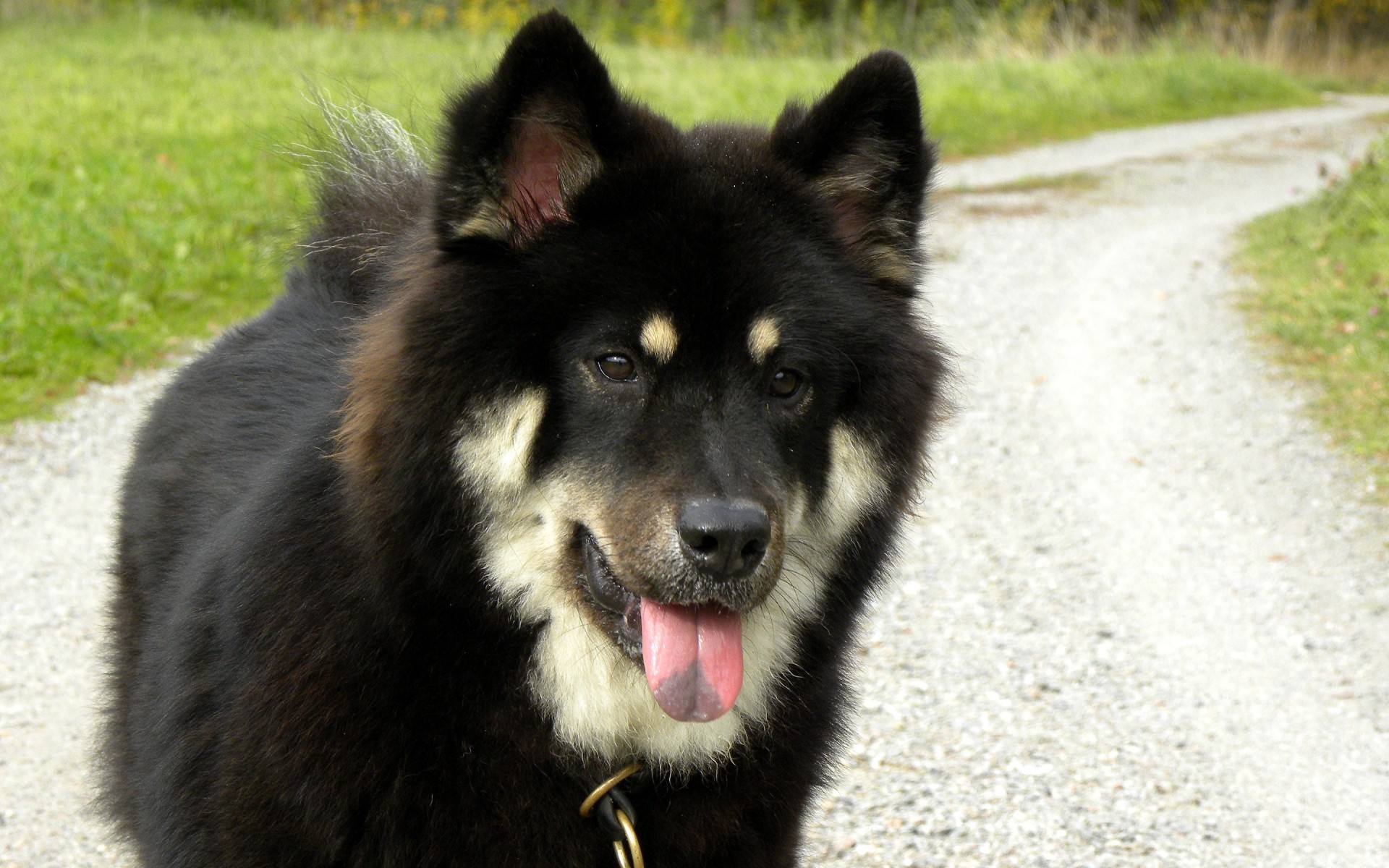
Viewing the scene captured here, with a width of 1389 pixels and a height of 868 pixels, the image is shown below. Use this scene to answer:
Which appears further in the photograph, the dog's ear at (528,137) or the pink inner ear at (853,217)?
the pink inner ear at (853,217)

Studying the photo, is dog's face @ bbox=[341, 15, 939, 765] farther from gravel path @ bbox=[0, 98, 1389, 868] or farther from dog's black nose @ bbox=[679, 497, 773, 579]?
gravel path @ bbox=[0, 98, 1389, 868]

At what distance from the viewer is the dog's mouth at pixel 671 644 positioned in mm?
2527

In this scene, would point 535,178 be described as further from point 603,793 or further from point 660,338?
point 603,793

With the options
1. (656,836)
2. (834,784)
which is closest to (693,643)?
(656,836)

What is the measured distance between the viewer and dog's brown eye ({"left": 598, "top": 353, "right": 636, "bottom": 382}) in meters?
2.57

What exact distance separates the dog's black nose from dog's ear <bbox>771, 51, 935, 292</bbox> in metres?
0.83

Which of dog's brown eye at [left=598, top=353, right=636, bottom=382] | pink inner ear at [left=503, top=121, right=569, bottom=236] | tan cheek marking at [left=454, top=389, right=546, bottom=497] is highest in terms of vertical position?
pink inner ear at [left=503, top=121, right=569, bottom=236]

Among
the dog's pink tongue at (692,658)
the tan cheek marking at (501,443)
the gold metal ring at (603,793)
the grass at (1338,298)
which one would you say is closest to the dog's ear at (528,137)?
the tan cheek marking at (501,443)

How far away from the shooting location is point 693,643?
2586mm

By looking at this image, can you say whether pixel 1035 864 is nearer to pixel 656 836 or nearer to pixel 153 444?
pixel 656 836

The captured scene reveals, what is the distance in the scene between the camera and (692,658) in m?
2.57

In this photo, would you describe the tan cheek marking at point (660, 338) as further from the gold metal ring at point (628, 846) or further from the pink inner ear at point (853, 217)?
the gold metal ring at point (628, 846)

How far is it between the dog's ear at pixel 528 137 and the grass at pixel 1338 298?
5.73m

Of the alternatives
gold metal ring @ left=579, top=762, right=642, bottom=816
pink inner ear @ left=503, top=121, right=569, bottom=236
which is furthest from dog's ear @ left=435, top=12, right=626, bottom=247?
gold metal ring @ left=579, top=762, right=642, bottom=816
